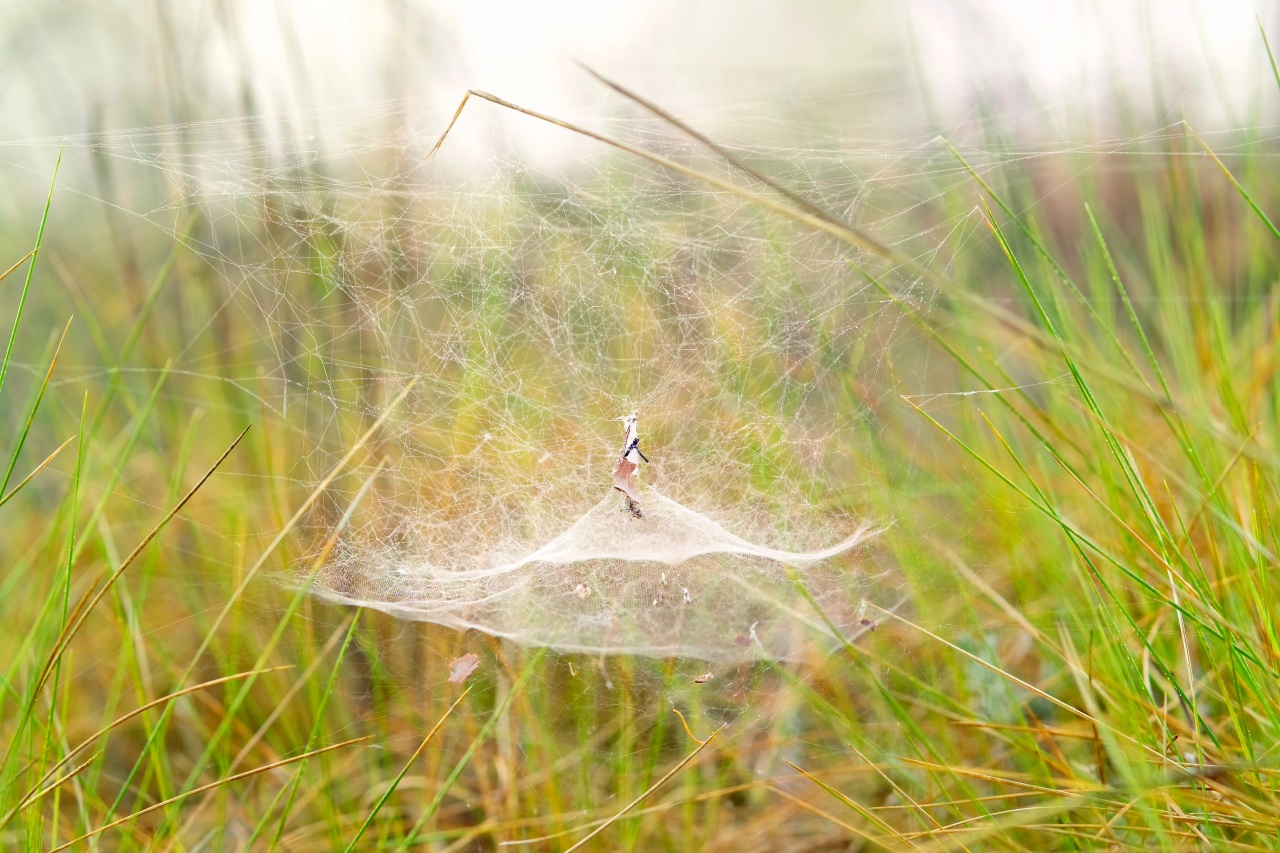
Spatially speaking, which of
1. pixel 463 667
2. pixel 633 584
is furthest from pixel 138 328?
pixel 633 584

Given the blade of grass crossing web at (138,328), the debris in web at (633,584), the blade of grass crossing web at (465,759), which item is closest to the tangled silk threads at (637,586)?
the debris in web at (633,584)

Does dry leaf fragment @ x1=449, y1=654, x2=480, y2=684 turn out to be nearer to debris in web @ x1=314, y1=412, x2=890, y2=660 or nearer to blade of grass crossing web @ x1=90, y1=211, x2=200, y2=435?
debris in web @ x1=314, y1=412, x2=890, y2=660

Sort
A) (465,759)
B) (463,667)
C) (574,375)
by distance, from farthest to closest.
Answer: (574,375), (463,667), (465,759)

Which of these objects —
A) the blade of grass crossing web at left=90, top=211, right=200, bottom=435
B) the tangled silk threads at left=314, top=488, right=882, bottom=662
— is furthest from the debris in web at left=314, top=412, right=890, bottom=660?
the blade of grass crossing web at left=90, top=211, right=200, bottom=435

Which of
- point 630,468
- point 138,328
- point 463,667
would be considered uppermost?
point 138,328

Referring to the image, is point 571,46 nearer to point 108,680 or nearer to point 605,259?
point 605,259

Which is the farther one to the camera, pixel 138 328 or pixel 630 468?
pixel 630 468

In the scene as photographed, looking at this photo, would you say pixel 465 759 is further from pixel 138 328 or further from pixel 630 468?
pixel 138 328

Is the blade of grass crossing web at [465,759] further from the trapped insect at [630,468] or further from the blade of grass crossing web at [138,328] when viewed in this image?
the blade of grass crossing web at [138,328]
